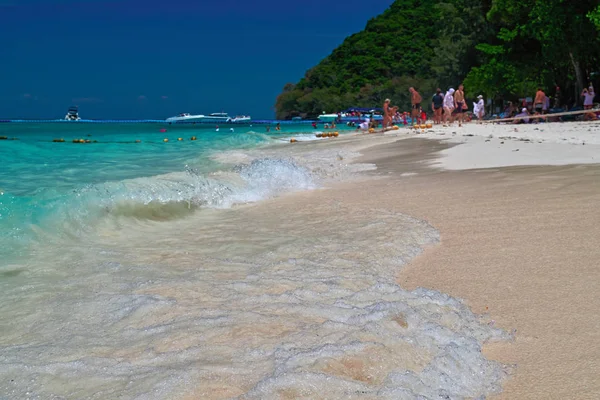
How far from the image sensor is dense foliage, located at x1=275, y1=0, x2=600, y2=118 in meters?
19.4

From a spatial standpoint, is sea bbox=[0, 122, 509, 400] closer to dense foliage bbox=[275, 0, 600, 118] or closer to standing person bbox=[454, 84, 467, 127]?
dense foliage bbox=[275, 0, 600, 118]

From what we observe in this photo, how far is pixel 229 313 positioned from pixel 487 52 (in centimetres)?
2644

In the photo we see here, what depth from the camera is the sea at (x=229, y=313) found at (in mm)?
1965

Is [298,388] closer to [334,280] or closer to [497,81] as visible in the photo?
[334,280]

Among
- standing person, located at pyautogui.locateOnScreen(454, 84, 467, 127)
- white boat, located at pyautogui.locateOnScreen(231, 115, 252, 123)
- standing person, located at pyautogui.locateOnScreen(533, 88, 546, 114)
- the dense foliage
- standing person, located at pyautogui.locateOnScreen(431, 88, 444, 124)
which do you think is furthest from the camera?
white boat, located at pyautogui.locateOnScreen(231, 115, 252, 123)

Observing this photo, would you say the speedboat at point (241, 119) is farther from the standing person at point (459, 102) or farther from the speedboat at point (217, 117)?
the standing person at point (459, 102)

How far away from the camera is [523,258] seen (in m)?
3.37

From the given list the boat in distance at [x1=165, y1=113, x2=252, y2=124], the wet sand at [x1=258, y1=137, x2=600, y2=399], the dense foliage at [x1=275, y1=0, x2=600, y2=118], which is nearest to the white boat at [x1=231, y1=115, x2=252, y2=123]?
the boat in distance at [x1=165, y1=113, x2=252, y2=124]

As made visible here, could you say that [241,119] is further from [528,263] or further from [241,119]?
[528,263]

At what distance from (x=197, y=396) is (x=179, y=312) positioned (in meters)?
0.88

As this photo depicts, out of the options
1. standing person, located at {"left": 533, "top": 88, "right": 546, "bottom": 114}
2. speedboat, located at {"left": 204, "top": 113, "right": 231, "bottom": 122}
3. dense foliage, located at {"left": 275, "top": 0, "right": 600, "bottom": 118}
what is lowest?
standing person, located at {"left": 533, "top": 88, "right": 546, "bottom": 114}

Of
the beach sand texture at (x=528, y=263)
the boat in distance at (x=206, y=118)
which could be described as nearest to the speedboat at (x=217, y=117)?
the boat in distance at (x=206, y=118)

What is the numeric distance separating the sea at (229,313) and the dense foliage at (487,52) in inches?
648

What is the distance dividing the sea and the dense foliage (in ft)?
54.0
